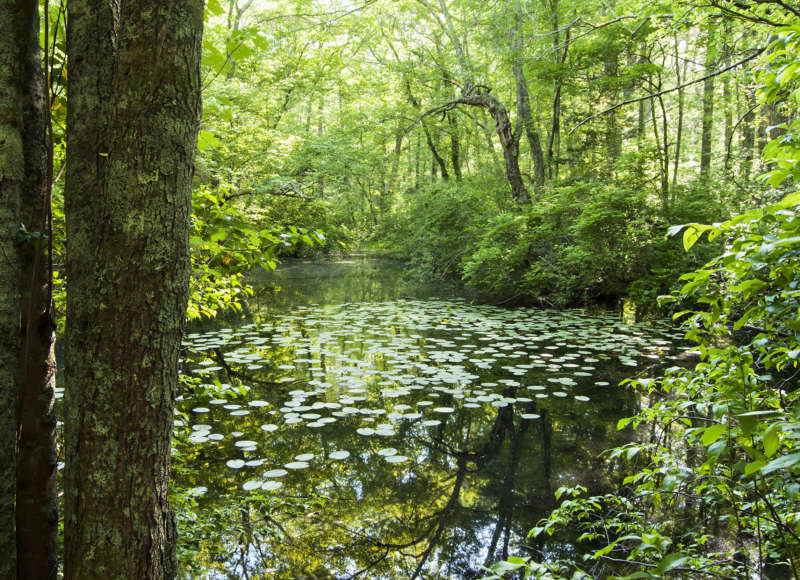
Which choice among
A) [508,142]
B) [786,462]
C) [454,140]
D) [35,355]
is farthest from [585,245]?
[454,140]

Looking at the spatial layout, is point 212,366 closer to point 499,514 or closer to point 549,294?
point 499,514

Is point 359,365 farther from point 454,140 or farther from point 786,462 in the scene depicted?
point 454,140

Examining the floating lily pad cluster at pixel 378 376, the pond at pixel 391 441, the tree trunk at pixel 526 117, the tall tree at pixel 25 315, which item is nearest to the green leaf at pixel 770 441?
the tall tree at pixel 25 315

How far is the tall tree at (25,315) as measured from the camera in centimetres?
119

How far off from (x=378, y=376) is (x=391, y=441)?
1455 mm

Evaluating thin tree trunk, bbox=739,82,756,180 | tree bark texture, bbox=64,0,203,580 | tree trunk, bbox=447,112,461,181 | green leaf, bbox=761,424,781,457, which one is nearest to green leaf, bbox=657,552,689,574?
green leaf, bbox=761,424,781,457

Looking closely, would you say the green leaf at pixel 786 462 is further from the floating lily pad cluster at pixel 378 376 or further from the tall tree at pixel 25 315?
the floating lily pad cluster at pixel 378 376

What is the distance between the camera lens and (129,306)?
998mm

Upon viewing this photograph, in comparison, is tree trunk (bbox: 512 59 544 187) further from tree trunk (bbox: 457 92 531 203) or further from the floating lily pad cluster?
the floating lily pad cluster

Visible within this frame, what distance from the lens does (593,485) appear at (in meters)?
2.80

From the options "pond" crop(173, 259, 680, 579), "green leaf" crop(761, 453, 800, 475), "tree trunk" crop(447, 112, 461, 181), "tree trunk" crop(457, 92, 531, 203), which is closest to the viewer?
"green leaf" crop(761, 453, 800, 475)

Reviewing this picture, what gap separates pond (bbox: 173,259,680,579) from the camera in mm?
2281

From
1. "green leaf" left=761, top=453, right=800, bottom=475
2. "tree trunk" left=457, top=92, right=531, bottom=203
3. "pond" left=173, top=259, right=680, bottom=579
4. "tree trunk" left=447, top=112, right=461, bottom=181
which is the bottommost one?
"pond" left=173, top=259, right=680, bottom=579

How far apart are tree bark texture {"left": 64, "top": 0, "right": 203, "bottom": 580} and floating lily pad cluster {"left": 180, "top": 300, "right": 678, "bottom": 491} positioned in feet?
4.86
